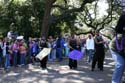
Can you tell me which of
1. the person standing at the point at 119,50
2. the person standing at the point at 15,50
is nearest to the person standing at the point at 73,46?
the person standing at the point at 15,50

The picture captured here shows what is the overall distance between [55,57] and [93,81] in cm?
1013

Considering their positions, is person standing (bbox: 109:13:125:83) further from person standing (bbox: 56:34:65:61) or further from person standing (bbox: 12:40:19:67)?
person standing (bbox: 56:34:65:61)

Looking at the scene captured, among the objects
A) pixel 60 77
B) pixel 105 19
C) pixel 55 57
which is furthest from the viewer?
pixel 105 19

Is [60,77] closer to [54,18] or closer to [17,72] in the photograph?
[17,72]

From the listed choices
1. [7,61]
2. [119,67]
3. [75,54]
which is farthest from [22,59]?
[119,67]

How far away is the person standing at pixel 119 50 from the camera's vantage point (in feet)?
22.6

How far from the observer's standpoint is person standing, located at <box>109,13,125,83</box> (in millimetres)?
6898

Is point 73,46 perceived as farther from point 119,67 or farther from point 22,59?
point 119,67

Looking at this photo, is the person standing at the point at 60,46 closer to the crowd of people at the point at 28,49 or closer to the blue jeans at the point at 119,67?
the crowd of people at the point at 28,49

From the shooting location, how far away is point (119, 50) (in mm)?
7020

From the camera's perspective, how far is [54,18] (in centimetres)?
3147

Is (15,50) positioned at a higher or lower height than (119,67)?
lower

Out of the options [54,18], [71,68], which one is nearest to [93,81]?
[71,68]

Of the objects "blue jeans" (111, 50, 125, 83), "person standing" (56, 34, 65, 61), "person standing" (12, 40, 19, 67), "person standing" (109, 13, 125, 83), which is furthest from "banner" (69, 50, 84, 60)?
"blue jeans" (111, 50, 125, 83)
